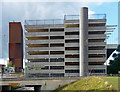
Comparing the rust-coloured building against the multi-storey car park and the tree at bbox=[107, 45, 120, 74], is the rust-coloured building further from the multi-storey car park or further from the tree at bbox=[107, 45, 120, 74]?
the tree at bbox=[107, 45, 120, 74]

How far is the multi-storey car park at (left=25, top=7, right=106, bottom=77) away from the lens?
86.5 m

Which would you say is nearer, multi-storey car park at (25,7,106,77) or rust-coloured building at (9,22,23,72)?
multi-storey car park at (25,7,106,77)

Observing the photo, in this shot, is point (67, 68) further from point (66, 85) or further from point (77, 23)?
point (66, 85)

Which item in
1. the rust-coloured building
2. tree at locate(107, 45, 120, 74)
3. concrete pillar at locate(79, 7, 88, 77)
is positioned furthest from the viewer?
the rust-coloured building

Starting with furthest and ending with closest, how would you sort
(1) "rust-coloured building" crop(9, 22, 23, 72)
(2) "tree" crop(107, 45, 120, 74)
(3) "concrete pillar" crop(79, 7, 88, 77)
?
(1) "rust-coloured building" crop(9, 22, 23, 72)
(2) "tree" crop(107, 45, 120, 74)
(3) "concrete pillar" crop(79, 7, 88, 77)

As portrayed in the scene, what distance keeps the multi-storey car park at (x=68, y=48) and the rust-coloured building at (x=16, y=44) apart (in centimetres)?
4802

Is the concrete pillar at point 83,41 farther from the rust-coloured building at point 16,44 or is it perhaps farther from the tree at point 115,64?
the rust-coloured building at point 16,44

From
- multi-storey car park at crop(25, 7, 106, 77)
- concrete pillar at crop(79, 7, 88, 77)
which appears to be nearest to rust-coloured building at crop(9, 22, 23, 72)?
multi-storey car park at crop(25, 7, 106, 77)

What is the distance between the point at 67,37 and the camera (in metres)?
88.4

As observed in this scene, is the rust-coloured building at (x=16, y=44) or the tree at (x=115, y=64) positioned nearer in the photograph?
the tree at (x=115, y=64)

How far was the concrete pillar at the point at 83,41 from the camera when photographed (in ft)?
277

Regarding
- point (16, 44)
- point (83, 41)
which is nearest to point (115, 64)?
point (83, 41)

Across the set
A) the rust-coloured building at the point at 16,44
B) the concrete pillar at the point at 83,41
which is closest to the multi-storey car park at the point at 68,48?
the concrete pillar at the point at 83,41

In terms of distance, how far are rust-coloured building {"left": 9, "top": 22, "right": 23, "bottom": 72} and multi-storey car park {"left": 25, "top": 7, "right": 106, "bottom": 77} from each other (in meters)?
48.0
